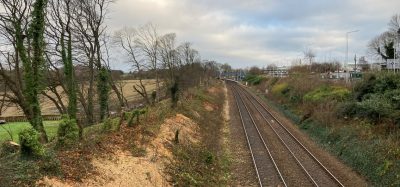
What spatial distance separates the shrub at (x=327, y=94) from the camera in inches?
1623

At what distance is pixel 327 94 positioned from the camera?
44.3 metres

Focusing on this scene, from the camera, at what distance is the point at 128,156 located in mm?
18453

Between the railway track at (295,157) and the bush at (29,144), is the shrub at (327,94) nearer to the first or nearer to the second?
the railway track at (295,157)

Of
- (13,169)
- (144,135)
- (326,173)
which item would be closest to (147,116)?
(144,135)

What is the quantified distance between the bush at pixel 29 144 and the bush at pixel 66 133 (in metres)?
2.56

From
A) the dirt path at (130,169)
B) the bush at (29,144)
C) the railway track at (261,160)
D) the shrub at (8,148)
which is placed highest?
the bush at (29,144)

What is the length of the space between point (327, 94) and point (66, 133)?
3284 cm

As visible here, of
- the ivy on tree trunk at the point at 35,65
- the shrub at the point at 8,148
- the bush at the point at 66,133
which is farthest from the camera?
the ivy on tree trunk at the point at 35,65

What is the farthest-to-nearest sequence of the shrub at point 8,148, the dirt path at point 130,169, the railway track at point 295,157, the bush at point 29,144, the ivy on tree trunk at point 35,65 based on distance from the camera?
the ivy on tree trunk at point 35,65 < the railway track at point 295,157 < the shrub at point 8,148 < the dirt path at point 130,169 < the bush at point 29,144

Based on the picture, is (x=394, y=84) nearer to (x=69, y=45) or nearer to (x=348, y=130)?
(x=348, y=130)

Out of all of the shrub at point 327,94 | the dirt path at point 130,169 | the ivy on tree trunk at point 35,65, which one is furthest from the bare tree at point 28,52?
the shrub at point 327,94

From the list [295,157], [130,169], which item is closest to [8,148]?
[130,169]

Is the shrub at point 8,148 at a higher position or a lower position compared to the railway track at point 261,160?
higher

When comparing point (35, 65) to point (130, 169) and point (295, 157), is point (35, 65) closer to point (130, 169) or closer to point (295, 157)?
point (130, 169)
